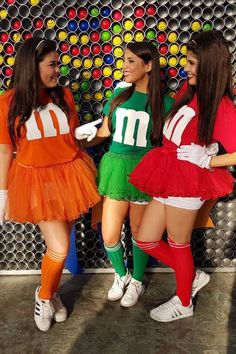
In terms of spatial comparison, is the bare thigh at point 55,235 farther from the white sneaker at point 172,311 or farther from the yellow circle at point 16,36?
the yellow circle at point 16,36

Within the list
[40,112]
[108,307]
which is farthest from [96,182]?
[108,307]

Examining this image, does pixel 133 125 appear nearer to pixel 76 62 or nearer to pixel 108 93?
pixel 108 93

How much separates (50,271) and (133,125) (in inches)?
43.1

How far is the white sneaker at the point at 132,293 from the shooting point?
126 inches

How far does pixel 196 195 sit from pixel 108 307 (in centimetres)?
117

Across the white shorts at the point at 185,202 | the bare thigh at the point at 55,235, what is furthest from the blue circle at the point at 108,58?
the bare thigh at the point at 55,235

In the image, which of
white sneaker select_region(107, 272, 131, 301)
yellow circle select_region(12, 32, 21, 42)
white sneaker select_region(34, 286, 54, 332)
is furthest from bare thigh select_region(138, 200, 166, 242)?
yellow circle select_region(12, 32, 21, 42)

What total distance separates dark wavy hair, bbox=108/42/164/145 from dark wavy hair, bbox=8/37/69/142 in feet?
1.92

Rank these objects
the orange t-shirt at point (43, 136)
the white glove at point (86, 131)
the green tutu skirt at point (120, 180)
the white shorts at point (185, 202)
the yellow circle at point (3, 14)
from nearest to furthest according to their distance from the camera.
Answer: the orange t-shirt at point (43, 136), the white shorts at point (185, 202), the white glove at point (86, 131), the green tutu skirt at point (120, 180), the yellow circle at point (3, 14)

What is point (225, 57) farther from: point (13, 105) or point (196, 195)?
point (13, 105)

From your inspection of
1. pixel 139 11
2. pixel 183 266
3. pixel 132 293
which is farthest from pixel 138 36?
pixel 132 293

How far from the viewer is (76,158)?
113 inches

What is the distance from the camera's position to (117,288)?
3.32 m

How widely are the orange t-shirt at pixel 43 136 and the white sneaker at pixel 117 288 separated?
1.10 meters
